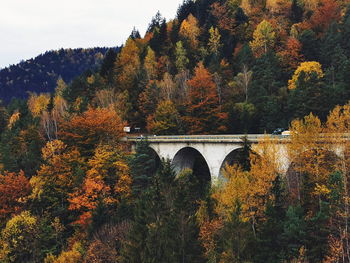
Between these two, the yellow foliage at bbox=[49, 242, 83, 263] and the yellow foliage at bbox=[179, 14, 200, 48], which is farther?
the yellow foliage at bbox=[179, 14, 200, 48]

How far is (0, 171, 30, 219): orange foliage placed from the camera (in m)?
42.0

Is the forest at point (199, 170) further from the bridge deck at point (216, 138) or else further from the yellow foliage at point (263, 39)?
the bridge deck at point (216, 138)

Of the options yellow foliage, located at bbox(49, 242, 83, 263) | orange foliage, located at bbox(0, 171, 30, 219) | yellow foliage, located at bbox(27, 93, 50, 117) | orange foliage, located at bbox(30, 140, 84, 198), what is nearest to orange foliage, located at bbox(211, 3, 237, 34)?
yellow foliage, located at bbox(27, 93, 50, 117)

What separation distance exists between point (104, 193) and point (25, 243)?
9.69m

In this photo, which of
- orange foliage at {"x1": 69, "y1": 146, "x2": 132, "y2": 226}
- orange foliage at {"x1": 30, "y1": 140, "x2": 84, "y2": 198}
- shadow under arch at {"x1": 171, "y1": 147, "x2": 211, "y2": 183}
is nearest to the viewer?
orange foliage at {"x1": 69, "y1": 146, "x2": 132, "y2": 226}

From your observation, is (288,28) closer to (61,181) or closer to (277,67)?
(277,67)

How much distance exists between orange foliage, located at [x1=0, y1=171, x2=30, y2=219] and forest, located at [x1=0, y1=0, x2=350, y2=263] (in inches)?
5.3

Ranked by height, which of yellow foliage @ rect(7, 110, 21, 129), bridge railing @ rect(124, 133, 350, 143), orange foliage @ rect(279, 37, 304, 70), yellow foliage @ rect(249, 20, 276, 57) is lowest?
bridge railing @ rect(124, 133, 350, 143)

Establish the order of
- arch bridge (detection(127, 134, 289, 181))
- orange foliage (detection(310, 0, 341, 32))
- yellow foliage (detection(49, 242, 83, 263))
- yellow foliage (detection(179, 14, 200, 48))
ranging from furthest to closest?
yellow foliage (detection(179, 14, 200, 48))
orange foliage (detection(310, 0, 341, 32))
arch bridge (detection(127, 134, 289, 181))
yellow foliage (detection(49, 242, 83, 263))

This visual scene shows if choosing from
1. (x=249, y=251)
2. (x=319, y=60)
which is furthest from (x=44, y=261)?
(x=319, y=60)

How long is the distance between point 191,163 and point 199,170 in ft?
6.13

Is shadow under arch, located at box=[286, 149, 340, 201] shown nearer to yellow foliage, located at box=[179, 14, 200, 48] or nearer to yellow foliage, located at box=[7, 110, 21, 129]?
yellow foliage, located at box=[179, 14, 200, 48]

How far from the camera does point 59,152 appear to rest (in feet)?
161

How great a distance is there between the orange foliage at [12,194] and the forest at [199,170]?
0.13 metres
